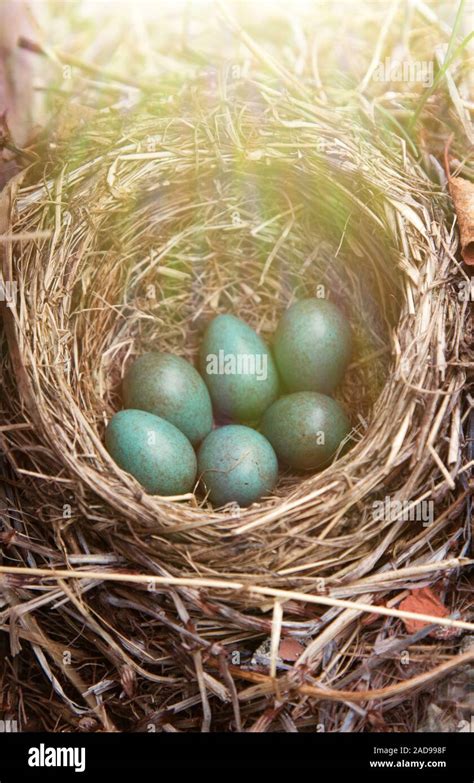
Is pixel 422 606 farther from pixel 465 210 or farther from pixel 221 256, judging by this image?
pixel 221 256

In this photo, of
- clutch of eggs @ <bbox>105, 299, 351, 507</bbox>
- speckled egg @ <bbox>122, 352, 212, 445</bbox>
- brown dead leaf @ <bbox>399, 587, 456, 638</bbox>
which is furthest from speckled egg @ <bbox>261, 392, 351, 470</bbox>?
brown dead leaf @ <bbox>399, 587, 456, 638</bbox>

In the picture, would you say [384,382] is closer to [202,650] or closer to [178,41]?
[202,650]

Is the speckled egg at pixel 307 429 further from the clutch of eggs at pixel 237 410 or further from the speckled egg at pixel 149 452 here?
the speckled egg at pixel 149 452

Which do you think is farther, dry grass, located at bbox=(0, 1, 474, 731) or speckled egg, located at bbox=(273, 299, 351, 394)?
speckled egg, located at bbox=(273, 299, 351, 394)

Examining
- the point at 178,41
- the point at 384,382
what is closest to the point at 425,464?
the point at 384,382

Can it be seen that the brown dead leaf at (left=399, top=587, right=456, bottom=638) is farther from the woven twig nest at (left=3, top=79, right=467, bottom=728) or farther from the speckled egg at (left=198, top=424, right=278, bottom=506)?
the speckled egg at (left=198, top=424, right=278, bottom=506)
